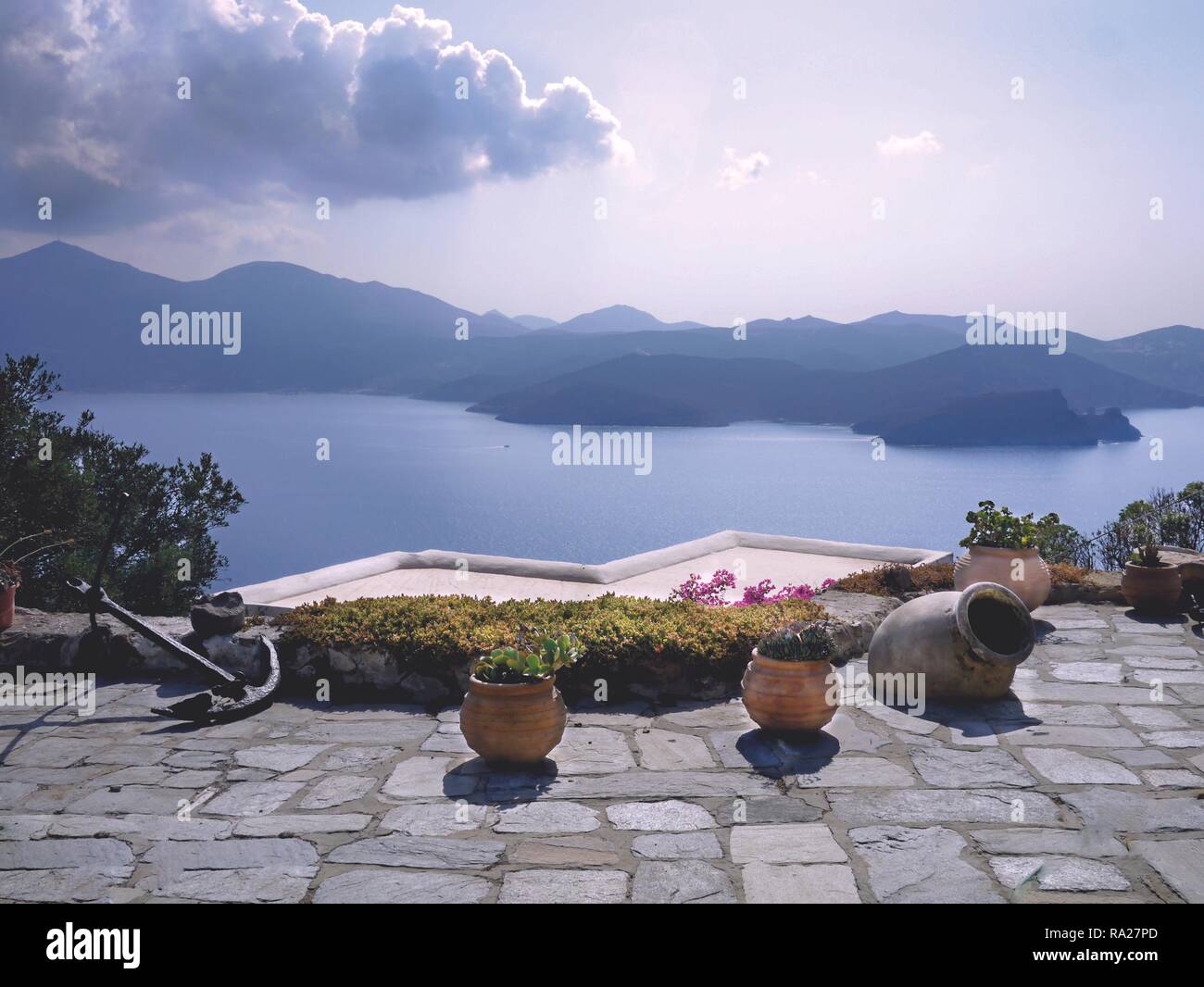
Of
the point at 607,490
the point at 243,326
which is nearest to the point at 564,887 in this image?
the point at 607,490

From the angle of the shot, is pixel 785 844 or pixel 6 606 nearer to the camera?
pixel 785 844

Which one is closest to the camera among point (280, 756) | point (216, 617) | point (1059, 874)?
point (1059, 874)

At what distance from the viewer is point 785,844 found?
12.9 ft

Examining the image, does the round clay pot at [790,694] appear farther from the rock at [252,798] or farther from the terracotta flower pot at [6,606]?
the terracotta flower pot at [6,606]

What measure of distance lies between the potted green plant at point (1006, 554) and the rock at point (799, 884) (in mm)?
5398

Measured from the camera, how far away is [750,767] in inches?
194

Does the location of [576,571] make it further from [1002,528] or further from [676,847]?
[676,847]

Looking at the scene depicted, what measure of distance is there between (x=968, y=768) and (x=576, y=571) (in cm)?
672

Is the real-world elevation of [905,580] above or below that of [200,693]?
above

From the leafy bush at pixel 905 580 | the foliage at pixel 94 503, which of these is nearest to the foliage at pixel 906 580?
the leafy bush at pixel 905 580

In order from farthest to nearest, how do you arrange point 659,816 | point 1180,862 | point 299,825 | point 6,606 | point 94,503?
point 94,503
point 6,606
point 659,816
point 299,825
point 1180,862

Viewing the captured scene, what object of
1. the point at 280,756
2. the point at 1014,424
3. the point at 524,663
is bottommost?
the point at 280,756

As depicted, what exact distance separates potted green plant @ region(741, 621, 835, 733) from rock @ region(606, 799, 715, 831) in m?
1.12
